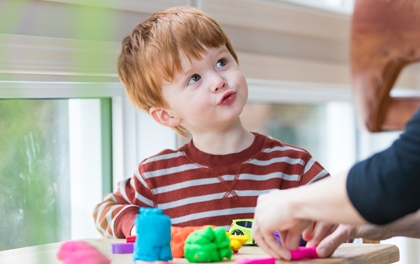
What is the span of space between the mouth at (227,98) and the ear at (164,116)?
0.40 ft

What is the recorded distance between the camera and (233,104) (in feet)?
4.33

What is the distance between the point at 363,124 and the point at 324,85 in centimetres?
47

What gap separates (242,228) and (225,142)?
8.5 inches

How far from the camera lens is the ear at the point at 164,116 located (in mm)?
1404

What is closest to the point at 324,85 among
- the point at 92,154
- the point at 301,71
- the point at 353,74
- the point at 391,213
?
the point at 301,71

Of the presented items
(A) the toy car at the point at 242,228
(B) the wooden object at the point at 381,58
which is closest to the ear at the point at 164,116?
(A) the toy car at the point at 242,228

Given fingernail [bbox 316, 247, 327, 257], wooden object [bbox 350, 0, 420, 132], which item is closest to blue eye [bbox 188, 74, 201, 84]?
fingernail [bbox 316, 247, 327, 257]

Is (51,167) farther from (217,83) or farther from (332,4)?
(332,4)

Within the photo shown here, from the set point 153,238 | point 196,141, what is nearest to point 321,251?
point 153,238

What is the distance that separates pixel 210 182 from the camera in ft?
4.43

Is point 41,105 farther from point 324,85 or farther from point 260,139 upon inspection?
point 324,85

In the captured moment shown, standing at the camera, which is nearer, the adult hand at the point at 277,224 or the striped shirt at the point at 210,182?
the adult hand at the point at 277,224

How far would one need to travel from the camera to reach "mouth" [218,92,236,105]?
131cm

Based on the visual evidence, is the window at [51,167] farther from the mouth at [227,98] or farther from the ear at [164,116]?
the mouth at [227,98]
